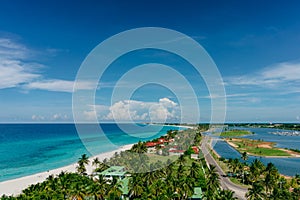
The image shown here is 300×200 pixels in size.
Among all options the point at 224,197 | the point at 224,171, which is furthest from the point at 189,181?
the point at 224,171

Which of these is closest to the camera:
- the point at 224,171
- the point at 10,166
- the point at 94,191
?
the point at 94,191

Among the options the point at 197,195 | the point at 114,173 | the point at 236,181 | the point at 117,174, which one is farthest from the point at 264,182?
the point at 114,173

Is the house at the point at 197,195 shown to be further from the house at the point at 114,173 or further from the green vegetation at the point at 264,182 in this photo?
the house at the point at 114,173

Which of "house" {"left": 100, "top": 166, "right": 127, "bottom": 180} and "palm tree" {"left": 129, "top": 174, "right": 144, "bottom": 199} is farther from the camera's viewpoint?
"house" {"left": 100, "top": 166, "right": 127, "bottom": 180}

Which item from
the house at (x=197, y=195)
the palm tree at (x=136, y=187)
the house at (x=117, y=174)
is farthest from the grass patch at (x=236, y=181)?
the palm tree at (x=136, y=187)

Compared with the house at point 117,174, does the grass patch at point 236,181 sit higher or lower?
lower

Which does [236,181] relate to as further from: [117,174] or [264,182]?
[117,174]

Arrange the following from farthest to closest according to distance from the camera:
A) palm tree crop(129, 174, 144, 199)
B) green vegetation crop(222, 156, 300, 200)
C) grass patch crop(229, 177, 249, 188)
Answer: grass patch crop(229, 177, 249, 188) < green vegetation crop(222, 156, 300, 200) < palm tree crop(129, 174, 144, 199)

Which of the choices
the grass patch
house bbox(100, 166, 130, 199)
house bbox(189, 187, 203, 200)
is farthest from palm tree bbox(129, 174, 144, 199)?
the grass patch

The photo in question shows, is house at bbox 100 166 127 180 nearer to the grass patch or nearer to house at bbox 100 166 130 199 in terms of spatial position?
house at bbox 100 166 130 199

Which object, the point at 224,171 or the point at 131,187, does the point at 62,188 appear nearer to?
the point at 131,187

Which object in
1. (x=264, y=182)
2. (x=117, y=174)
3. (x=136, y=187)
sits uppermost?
(x=136, y=187)
